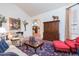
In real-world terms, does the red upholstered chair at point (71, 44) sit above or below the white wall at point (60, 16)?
below

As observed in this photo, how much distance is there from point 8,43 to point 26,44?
27 cm

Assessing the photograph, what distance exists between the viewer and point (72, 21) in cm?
245

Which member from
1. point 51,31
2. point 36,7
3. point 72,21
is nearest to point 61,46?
point 51,31

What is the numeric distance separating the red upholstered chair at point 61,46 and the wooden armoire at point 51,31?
0.08 m

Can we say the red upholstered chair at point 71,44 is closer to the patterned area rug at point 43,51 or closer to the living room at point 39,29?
the living room at point 39,29

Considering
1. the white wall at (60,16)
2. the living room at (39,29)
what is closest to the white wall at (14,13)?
the living room at (39,29)

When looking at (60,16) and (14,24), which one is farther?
(14,24)

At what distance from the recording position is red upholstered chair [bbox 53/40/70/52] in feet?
8.09

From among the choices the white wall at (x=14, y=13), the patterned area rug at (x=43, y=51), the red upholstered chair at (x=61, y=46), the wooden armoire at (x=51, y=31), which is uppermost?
the white wall at (x=14, y=13)

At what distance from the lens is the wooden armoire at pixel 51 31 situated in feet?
8.19

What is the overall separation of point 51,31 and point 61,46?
278 millimetres

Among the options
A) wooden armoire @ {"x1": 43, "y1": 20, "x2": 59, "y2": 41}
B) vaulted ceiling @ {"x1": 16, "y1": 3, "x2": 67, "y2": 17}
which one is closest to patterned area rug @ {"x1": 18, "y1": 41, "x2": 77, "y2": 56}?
wooden armoire @ {"x1": 43, "y1": 20, "x2": 59, "y2": 41}

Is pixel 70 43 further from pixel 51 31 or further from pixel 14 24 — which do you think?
pixel 14 24

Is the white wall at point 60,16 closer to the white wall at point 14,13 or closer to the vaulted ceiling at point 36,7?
the vaulted ceiling at point 36,7
